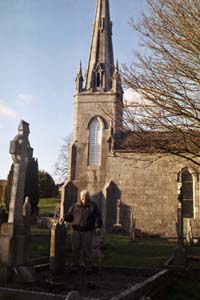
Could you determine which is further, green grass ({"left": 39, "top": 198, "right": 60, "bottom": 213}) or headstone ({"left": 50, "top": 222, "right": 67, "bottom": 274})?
green grass ({"left": 39, "top": 198, "right": 60, "bottom": 213})

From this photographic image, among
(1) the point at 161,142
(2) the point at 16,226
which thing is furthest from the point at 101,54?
(2) the point at 16,226

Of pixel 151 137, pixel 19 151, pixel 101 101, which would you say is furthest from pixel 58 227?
pixel 101 101

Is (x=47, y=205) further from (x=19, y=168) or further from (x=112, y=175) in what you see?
(x=19, y=168)

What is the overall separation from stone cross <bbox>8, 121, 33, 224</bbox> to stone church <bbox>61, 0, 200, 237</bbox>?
50.9ft

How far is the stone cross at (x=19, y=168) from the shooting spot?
6848 mm

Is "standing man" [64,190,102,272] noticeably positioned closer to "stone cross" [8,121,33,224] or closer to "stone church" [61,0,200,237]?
"stone cross" [8,121,33,224]

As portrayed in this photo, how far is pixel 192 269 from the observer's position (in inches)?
314

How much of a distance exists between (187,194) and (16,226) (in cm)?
2076

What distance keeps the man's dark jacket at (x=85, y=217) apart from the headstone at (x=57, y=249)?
38cm

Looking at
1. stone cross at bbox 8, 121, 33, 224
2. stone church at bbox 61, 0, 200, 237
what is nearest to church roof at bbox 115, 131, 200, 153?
stone cross at bbox 8, 121, 33, 224

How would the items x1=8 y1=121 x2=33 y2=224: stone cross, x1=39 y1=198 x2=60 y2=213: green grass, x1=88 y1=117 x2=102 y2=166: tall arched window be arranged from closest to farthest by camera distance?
x1=8 y1=121 x2=33 y2=224: stone cross
x1=88 y1=117 x2=102 y2=166: tall arched window
x1=39 y1=198 x2=60 y2=213: green grass

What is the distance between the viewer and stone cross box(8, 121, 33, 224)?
685cm

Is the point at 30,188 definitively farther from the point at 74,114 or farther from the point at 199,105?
the point at 199,105

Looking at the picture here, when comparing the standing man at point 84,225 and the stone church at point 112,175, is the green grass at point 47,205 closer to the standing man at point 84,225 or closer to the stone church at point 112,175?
the stone church at point 112,175
